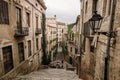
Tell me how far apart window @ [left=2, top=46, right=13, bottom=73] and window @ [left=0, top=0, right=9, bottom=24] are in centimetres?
175

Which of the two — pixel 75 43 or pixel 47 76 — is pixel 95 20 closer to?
pixel 47 76

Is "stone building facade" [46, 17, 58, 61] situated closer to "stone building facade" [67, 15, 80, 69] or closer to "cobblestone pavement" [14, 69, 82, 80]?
"stone building facade" [67, 15, 80, 69]

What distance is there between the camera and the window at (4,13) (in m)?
7.41

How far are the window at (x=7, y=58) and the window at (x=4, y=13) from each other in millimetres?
1747

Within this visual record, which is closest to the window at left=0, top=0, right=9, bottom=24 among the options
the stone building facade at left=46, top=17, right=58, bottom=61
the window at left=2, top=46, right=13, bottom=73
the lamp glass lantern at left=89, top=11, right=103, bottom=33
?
the window at left=2, top=46, right=13, bottom=73

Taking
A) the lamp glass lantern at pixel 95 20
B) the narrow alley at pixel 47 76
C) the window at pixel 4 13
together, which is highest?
the window at pixel 4 13

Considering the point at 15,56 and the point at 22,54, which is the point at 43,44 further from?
the point at 15,56

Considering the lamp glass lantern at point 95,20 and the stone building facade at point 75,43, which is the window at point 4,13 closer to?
the lamp glass lantern at point 95,20

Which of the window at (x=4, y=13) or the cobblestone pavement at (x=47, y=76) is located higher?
the window at (x=4, y=13)

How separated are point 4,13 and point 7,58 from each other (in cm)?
293

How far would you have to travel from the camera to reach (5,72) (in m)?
7.78

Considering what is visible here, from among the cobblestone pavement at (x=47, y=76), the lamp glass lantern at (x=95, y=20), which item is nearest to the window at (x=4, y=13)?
the cobblestone pavement at (x=47, y=76)

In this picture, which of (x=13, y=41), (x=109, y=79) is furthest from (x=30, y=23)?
(x=109, y=79)

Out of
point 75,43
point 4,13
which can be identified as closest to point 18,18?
point 4,13
